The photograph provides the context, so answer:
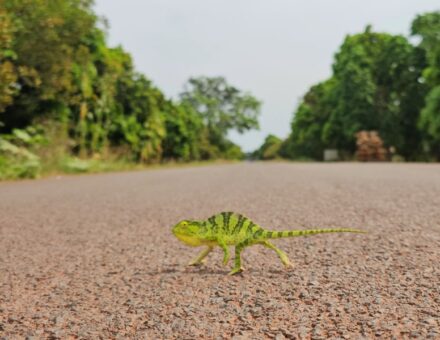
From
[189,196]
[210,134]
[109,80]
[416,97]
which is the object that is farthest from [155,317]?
[210,134]

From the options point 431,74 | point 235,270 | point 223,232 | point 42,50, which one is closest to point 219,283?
point 235,270

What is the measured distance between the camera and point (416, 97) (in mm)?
40438

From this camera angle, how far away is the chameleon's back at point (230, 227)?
2357 mm

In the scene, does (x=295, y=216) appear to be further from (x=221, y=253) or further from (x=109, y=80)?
(x=109, y=80)

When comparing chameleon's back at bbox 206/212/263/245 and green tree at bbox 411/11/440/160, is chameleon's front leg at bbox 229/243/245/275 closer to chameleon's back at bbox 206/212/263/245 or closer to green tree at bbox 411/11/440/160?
chameleon's back at bbox 206/212/263/245

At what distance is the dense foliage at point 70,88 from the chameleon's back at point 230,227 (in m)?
9.71

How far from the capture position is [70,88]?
15.4 m

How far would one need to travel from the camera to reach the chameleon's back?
2.36m

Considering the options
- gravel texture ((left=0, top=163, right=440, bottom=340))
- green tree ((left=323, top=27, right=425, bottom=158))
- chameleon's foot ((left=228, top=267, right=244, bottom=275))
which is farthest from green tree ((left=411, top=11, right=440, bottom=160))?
chameleon's foot ((left=228, top=267, right=244, bottom=275))

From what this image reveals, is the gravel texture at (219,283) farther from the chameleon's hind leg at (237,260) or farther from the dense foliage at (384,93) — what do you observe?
the dense foliage at (384,93)

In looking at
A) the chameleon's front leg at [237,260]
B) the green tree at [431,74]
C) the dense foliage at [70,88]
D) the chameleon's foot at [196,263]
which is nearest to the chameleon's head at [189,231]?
the chameleon's front leg at [237,260]

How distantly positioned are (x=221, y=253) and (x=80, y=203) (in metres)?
4.08

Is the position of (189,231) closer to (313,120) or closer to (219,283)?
(219,283)

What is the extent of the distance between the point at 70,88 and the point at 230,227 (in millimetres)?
14230
